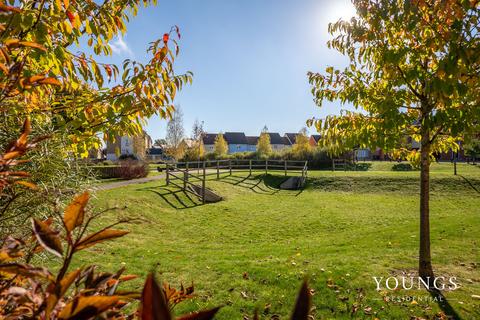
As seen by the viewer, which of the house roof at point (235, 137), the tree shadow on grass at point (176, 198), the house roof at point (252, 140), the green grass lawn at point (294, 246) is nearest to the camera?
the green grass lawn at point (294, 246)

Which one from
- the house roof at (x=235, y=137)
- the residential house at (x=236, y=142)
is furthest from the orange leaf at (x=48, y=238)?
the house roof at (x=235, y=137)

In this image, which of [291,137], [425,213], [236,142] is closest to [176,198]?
[425,213]

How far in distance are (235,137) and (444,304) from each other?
86484mm

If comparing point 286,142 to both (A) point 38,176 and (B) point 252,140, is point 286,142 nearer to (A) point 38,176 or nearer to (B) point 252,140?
(B) point 252,140

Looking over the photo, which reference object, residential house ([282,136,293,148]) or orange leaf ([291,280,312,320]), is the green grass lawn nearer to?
orange leaf ([291,280,312,320])

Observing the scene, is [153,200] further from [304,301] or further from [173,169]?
[304,301]

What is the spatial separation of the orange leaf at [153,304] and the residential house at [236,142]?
290 feet

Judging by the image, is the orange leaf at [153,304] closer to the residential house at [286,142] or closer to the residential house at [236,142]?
the residential house at [236,142]

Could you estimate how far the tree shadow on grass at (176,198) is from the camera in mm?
15398

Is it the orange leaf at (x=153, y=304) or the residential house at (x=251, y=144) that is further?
the residential house at (x=251, y=144)

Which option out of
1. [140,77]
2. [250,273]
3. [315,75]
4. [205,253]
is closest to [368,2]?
[315,75]

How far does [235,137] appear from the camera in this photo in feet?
299

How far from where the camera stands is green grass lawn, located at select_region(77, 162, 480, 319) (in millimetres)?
5273

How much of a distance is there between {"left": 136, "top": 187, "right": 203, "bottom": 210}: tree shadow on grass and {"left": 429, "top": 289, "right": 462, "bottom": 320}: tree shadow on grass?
443 inches
